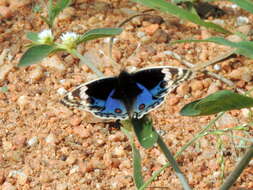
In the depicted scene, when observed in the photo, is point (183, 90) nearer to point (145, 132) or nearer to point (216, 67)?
point (216, 67)

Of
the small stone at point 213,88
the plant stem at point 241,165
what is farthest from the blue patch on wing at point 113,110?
the small stone at point 213,88

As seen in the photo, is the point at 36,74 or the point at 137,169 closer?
the point at 137,169

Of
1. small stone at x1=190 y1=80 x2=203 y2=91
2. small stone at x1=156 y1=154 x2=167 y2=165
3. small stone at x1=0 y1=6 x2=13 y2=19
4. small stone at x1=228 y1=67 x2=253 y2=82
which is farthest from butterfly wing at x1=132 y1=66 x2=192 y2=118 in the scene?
small stone at x1=0 y1=6 x2=13 y2=19

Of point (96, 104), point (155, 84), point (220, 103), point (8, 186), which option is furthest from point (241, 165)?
point (8, 186)

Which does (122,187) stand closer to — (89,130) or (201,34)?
(89,130)

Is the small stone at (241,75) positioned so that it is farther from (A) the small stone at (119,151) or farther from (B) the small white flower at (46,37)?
(B) the small white flower at (46,37)

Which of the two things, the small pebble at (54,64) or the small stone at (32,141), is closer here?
the small stone at (32,141)
